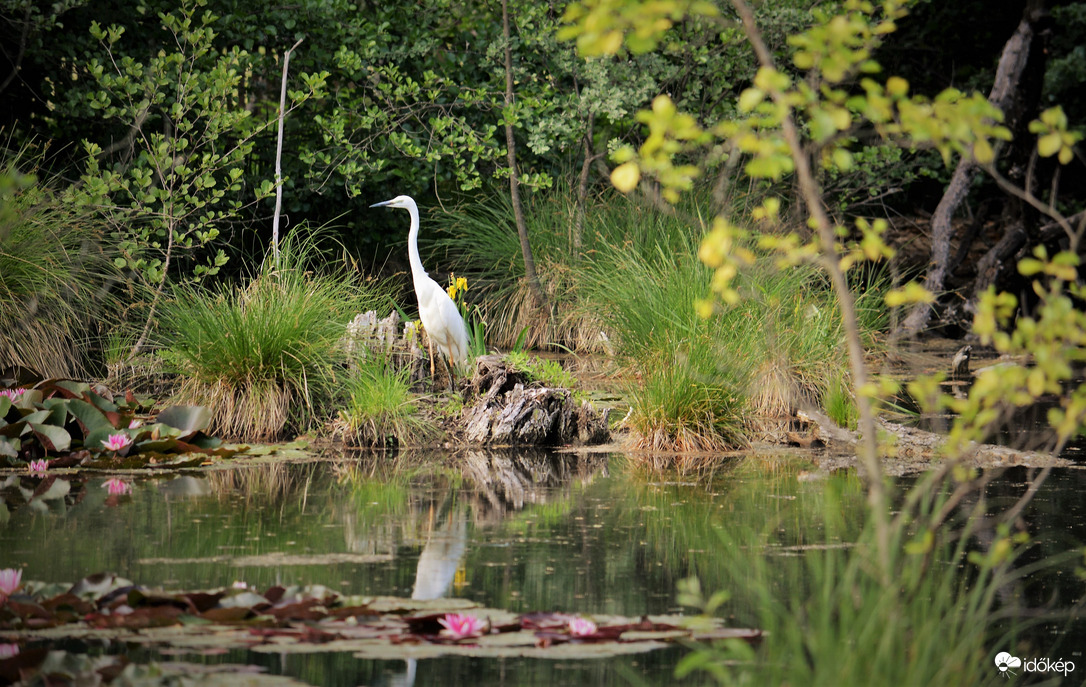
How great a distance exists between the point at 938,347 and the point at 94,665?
37.6 feet

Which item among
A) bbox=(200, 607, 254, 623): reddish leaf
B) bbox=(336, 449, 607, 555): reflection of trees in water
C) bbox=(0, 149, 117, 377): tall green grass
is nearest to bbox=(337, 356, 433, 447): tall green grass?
bbox=(336, 449, 607, 555): reflection of trees in water

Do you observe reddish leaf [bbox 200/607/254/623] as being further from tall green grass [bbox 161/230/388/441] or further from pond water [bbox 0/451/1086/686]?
tall green grass [bbox 161/230/388/441]

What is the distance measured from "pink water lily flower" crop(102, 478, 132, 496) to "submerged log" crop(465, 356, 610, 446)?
2.22 meters

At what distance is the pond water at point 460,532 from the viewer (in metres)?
3.49

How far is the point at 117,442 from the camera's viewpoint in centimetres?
604

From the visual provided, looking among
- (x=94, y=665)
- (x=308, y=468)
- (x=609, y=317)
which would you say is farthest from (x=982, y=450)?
(x=94, y=665)

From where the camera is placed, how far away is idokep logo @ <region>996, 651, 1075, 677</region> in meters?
3.15

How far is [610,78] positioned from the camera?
36.1 ft

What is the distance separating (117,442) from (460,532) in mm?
2337

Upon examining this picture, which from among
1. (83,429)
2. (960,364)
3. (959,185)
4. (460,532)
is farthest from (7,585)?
(959,185)

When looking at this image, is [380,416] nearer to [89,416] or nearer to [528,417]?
[528,417]

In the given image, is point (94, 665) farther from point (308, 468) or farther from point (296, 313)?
point (296, 313)

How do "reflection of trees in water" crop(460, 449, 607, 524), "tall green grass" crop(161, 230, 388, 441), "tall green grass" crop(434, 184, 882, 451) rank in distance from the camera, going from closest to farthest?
"reflection of trees in water" crop(460, 449, 607, 524)
"tall green grass" crop(434, 184, 882, 451)
"tall green grass" crop(161, 230, 388, 441)

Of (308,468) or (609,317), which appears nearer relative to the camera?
(308,468)
